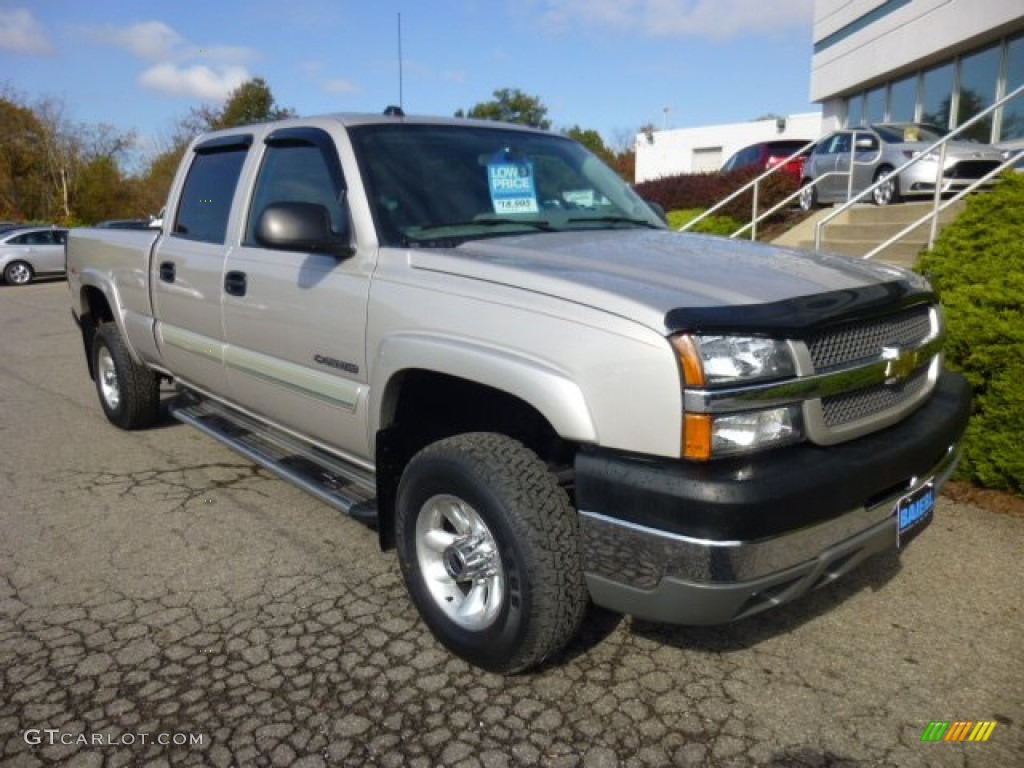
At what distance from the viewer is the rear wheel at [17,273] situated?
21953 mm

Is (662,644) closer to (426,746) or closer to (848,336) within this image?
(426,746)

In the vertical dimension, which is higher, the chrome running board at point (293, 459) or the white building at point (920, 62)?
the white building at point (920, 62)

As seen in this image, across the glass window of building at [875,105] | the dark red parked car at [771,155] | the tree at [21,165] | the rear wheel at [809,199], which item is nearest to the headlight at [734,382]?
the rear wheel at [809,199]

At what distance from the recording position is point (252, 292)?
3.86m

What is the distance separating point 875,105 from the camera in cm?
2216

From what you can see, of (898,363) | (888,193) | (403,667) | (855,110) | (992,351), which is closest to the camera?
(898,363)

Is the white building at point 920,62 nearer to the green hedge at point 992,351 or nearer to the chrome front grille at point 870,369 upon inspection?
the green hedge at point 992,351

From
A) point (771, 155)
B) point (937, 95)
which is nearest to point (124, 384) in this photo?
point (771, 155)

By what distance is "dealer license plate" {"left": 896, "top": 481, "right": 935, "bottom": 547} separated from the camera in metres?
2.67

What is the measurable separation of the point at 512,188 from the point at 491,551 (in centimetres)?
167

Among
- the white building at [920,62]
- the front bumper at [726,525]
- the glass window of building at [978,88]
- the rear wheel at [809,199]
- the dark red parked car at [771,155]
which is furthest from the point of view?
the dark red parked car at [771,155]

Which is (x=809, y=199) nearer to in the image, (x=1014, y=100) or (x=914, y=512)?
(x=1014, y=100)

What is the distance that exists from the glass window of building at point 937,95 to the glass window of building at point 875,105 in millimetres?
2012

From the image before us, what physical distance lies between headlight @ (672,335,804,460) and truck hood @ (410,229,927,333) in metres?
0.09
